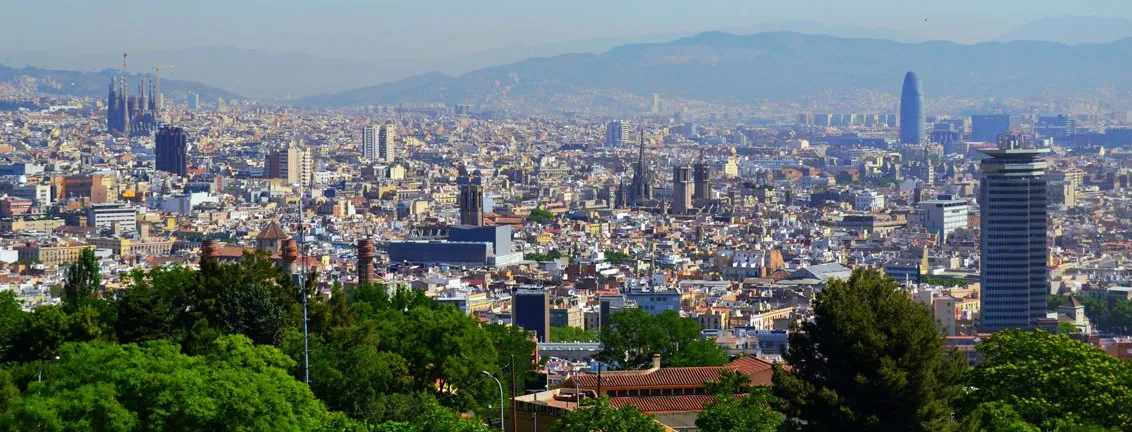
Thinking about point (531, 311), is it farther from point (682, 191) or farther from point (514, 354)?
point (682, 191)

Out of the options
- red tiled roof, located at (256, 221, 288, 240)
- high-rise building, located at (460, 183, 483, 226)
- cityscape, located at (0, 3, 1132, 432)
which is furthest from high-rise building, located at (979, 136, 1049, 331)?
high-rise building, located at (460, 183, 483, 226)

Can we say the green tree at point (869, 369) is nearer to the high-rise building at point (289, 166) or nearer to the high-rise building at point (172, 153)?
the high-rise building at point (289, 166)

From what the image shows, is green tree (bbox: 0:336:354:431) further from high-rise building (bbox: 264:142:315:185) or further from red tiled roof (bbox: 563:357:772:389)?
high-rise building (bbox: 264:142:315:185)

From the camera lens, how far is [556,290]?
213 feet

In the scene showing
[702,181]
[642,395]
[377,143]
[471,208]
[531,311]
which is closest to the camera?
[642,395]

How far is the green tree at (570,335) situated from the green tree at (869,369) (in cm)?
2988

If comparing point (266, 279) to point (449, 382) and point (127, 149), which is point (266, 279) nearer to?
point (449, 382)

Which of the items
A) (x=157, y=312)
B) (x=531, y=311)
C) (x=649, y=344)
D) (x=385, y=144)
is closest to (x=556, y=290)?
(x=531, y=311)

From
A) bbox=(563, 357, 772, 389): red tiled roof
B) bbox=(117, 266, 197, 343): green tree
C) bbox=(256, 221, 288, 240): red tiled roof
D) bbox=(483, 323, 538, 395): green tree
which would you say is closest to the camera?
bbox=(563, 357, 772, 389): red tiled roof

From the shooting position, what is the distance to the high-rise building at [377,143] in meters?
181

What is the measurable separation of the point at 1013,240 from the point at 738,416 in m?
41.3

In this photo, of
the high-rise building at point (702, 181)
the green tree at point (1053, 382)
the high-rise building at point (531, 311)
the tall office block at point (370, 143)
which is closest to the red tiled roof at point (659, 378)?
the green tree at point (1053, 382)

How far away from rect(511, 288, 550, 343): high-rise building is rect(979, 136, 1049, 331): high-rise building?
1279 centimetres

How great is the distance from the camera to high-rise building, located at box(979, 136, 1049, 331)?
197ft
